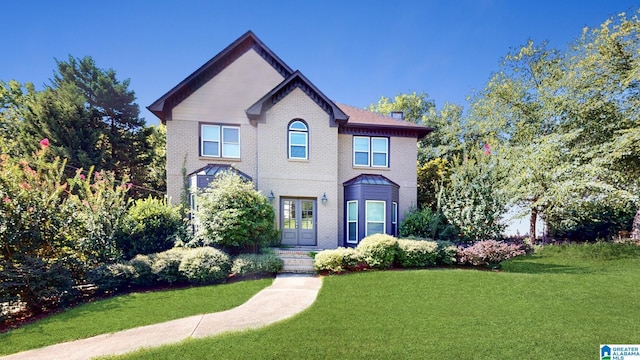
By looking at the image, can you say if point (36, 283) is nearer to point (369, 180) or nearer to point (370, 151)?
point (369, 180)

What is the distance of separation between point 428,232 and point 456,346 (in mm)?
8738

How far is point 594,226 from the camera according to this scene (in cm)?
1808

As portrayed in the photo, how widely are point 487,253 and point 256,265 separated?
808cm

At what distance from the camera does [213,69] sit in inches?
541

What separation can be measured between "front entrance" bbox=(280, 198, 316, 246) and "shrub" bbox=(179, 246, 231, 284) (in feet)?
15.1

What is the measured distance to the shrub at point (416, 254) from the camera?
1031 centimetres

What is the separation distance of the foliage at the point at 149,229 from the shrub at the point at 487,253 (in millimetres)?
10489

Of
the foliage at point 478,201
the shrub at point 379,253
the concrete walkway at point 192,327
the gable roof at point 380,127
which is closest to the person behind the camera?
the concrete walkway at point 192,327

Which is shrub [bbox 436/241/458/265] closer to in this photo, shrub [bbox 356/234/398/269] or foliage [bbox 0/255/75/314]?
shrub [bbox 356/234/398/269]

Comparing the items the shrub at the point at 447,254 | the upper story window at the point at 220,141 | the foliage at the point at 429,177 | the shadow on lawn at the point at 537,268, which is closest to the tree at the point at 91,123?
the upper story window at the point at 220,141

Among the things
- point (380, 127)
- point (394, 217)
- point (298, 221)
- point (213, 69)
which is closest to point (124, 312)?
point (298, 221)

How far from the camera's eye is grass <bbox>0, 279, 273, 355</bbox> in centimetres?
562

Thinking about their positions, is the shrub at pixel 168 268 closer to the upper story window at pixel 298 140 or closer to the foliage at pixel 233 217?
the foliage at pixel 233 217

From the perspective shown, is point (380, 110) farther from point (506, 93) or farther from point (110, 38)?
point (110, 38)
